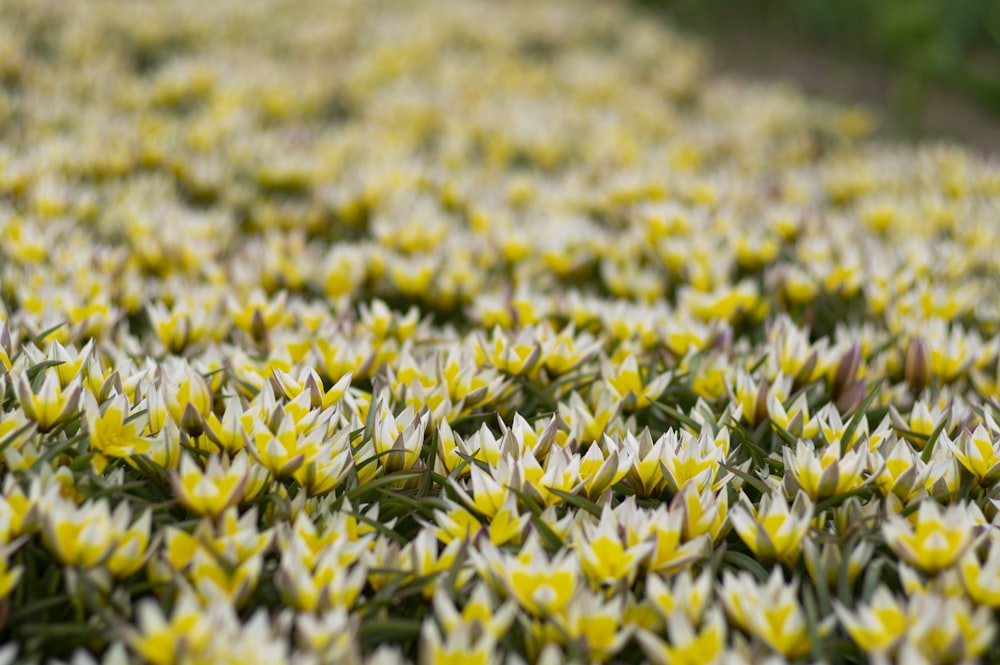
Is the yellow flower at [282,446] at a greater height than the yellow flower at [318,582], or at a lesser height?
greater

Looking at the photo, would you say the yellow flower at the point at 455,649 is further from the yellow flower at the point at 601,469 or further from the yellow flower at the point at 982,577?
the yellow flower at the point at 982,577

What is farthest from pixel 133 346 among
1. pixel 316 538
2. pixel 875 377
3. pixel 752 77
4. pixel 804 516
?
pixel 752 77

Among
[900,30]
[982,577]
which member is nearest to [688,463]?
[982,577]

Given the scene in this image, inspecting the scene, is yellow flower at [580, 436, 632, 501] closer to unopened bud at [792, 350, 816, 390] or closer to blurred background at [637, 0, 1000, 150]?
unopened bud at [792, 350, 816, 390]

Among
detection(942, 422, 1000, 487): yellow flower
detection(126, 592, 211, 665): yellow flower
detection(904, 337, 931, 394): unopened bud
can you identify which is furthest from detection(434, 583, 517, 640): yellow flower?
detection(904, 337, 931, 394): unopened bud

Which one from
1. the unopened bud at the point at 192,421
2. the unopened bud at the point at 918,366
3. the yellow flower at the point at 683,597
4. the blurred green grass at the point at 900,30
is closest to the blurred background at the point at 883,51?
the blurred green grass at the point at 900,30

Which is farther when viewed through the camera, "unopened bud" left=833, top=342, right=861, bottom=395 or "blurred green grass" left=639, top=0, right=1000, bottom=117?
"blurred green grass" left=639, top=0, right=1000, bottom=117

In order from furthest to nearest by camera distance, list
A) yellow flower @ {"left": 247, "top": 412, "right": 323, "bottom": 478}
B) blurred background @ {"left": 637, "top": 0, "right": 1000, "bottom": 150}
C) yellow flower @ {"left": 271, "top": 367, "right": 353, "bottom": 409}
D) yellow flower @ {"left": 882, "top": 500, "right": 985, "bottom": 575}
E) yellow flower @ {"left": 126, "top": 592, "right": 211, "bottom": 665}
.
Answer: blurred background @ {"left": 637, "top": 0, "right": 1000, "bottom": 150} < yellow flower @ {"left": 271, "top": 367, "right": 353, "bottom": 409} < yellow flower @ {"left": 247, "top": 412, "right": 323, "bottom": 478} < yellow flower @ {"left": 882, "top": 500, "right": 985, "bottom": 575} < yellow flower @ {"left": 126, "top": 592, "right": 211, "bottom": 665}
